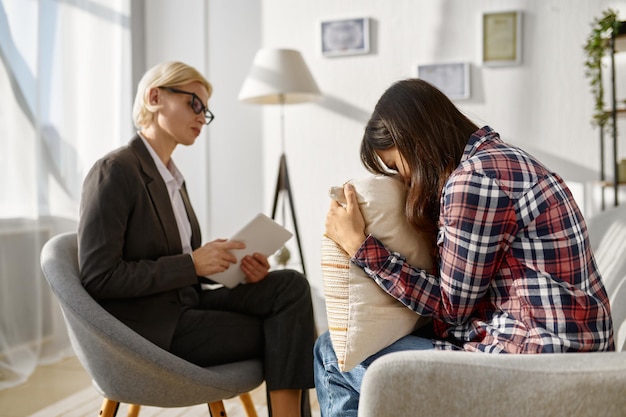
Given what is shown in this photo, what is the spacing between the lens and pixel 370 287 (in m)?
1.32

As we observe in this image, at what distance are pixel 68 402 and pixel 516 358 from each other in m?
2.12

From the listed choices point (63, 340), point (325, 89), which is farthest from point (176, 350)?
point (325, 89)

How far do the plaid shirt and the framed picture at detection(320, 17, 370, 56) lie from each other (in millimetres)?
2946

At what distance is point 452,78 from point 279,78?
41.7 inches

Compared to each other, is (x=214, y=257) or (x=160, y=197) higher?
(x=160, y=197)

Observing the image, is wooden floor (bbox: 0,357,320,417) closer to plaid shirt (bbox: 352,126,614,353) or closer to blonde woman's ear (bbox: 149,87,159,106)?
blonde woman's ear (bbox: 149,87,159,106)

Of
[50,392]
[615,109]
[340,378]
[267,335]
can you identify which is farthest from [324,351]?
[615,109]

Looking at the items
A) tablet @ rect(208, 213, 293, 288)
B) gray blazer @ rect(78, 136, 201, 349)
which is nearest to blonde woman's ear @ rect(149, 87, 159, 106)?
gray blazer @ rect(78, 136, 201, 349)

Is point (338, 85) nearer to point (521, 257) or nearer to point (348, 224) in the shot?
point (348, 224)

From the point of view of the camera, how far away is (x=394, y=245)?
4.43 feet

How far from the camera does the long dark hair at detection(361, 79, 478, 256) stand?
133 centimetres

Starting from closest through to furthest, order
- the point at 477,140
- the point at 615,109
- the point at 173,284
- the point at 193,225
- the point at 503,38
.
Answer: the point at 477,140 → the point at 173,284 → the point at 193,225 → the point at 615,109 → the point at 503,38

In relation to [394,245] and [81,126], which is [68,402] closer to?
[81,126]

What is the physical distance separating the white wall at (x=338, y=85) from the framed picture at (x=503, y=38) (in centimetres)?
4
